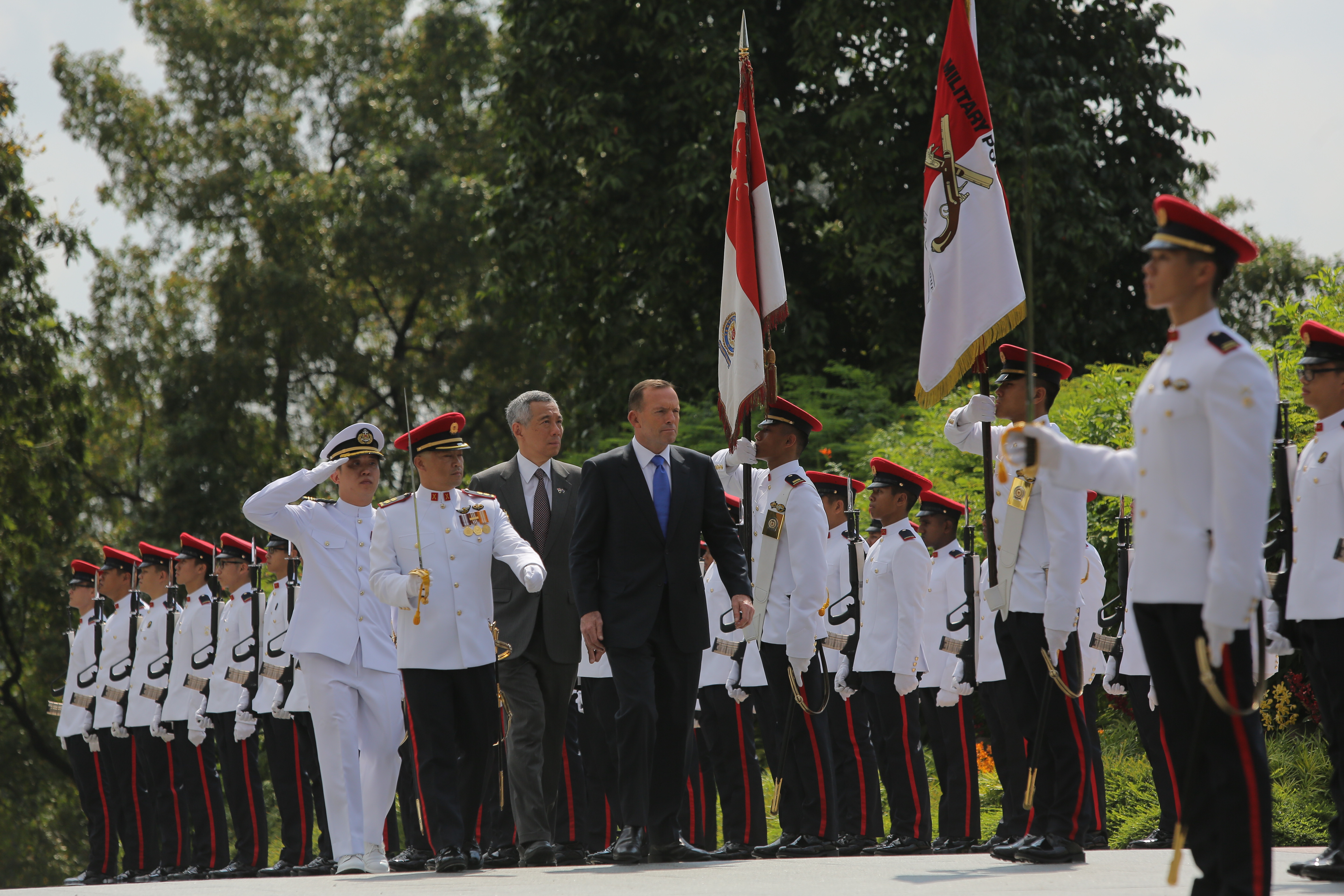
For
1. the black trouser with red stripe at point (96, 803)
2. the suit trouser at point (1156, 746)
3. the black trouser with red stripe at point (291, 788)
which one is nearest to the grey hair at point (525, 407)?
the suit trouser at point (1156, 746)

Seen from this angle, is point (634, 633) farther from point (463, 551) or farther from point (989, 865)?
point (989, 865)

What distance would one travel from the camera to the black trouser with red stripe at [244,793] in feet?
37.7

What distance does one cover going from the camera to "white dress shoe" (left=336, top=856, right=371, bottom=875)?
767 centimetres

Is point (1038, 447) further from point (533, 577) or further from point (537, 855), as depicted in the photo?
point (537, 855)

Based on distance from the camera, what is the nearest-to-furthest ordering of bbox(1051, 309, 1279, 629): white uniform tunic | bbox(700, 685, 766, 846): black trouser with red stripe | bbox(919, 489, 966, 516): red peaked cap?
1. bbox(1051, 309, 1279, 629): white uniform tunic
2. bbox(700, 685, 766, 846): black trouser with red stripe
3. bbox(919, 489, 966, 516): red peaked cap

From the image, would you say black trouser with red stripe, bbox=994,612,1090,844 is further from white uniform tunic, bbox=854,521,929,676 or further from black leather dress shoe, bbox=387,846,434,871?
black leather dress shoe, bbox=387,846,434,871

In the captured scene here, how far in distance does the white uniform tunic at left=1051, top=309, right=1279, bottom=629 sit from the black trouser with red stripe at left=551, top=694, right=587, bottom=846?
16.4 ft

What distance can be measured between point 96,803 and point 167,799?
5.49 ft

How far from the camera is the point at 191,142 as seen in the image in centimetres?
2775

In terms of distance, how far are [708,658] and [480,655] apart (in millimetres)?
2660

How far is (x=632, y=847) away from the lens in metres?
6.86

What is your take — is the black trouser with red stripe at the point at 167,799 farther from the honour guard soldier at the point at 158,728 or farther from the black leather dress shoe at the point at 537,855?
the black leather dress shoe at the point at 537,855

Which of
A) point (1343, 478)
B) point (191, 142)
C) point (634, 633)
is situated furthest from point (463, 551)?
point (191, 142)

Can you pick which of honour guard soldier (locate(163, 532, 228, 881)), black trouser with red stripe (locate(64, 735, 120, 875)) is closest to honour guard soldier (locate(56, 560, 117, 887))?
black trouser with red stripe (locate(64, 735, 120, 875))
